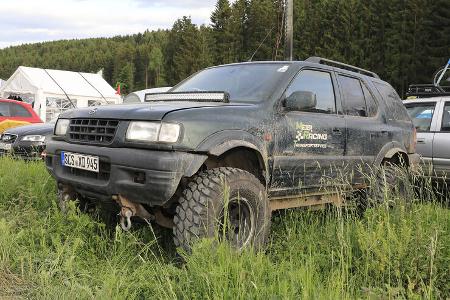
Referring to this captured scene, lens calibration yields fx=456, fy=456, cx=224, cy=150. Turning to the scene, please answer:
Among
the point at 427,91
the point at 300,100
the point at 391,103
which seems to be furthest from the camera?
the point at 427,91

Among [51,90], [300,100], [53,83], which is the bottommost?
[300,100]

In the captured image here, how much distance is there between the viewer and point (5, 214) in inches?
176

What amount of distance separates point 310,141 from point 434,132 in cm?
396

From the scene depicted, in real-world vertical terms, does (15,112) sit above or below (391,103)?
below

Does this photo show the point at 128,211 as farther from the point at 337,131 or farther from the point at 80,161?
the point at 337,131

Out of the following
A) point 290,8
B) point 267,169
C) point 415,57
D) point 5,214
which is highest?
point 415,57

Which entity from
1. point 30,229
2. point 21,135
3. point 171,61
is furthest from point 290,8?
point 171,61

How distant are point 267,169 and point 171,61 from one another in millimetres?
71300

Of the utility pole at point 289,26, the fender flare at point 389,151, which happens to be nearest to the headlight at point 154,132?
the fender flare at point 389,151

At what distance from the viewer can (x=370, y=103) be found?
16.9 ft

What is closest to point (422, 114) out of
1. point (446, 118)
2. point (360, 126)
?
point (446, 118)

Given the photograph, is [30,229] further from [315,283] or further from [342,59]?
[342,59]

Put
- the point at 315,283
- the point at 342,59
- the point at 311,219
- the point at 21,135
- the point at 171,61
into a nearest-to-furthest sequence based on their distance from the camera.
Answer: the point at 315,283
the point at 311,219
the point at 21,135
the point at 342,59
the point at 171,61

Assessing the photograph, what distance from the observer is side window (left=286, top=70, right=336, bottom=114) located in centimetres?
421
